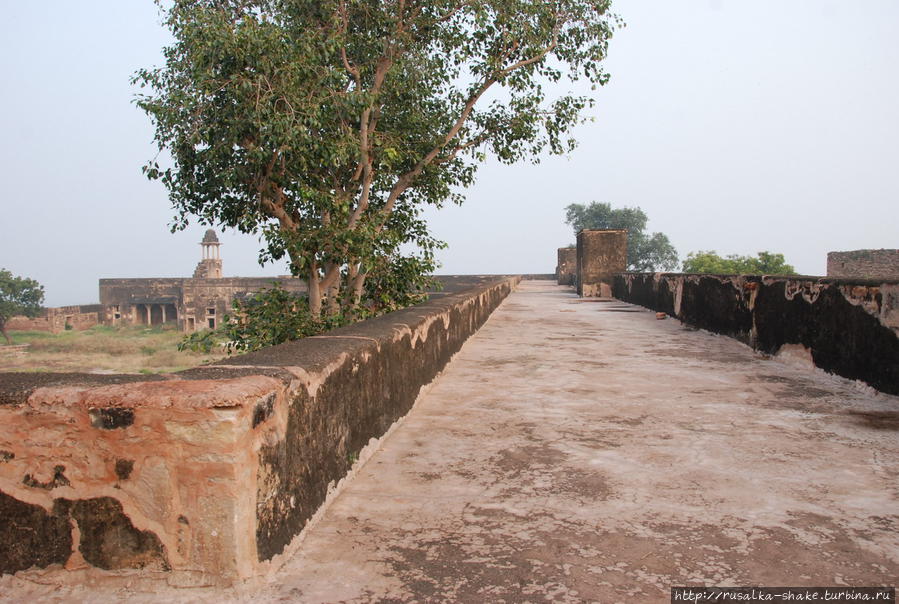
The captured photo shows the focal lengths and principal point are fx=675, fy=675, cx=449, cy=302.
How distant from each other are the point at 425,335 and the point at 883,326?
2.45 metres

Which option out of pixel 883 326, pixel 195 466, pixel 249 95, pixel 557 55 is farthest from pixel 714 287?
pixel 195 466

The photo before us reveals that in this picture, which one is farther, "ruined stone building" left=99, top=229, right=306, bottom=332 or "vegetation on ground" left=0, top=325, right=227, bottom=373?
"ruined stone building" left=99, top=229, right=306, bottom=332

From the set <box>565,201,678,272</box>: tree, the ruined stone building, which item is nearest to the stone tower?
the ruined stone building

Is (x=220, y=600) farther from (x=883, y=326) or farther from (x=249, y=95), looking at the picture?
(x=249, y=95)

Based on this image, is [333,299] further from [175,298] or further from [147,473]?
[175,298]

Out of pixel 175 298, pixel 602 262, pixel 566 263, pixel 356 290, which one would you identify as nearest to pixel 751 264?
pixel 566 263

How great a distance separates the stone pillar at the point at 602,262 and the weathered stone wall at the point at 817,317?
7542mm

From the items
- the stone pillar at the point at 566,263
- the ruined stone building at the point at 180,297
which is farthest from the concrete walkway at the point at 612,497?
the ruined stone building at the point at 180,297

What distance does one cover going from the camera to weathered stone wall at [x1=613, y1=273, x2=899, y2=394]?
3576 millimetres

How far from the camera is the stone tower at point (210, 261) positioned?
45594mm

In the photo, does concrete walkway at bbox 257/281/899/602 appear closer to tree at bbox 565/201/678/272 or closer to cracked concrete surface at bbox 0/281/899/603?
cracked concrete surface at bbox 0/281/899/603

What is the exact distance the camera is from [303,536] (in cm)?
182

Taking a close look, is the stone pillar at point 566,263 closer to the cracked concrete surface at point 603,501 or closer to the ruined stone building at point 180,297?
the ruined stone building at point 180,297

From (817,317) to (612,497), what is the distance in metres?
3.03
